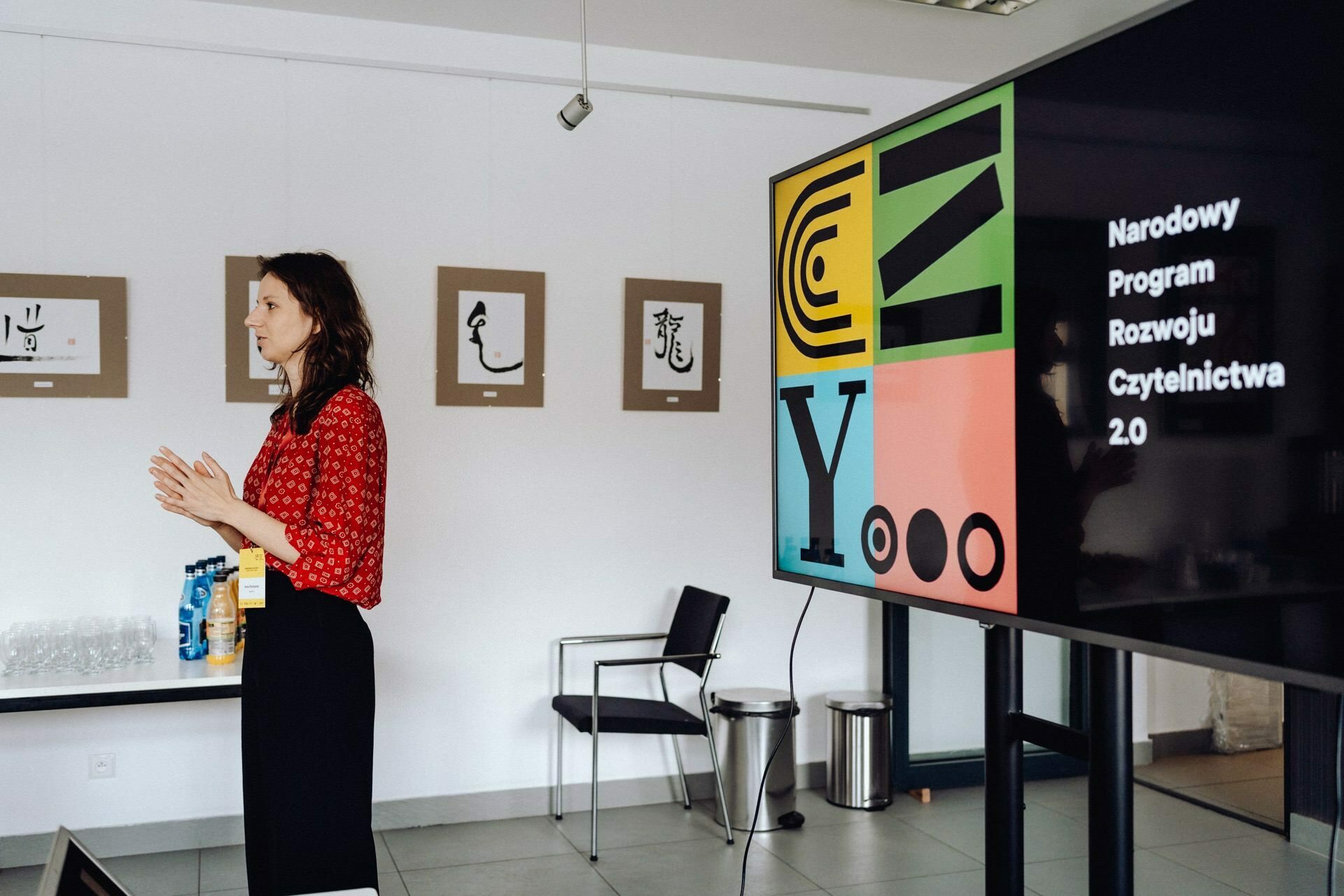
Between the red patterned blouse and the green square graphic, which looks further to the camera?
the red patterned blouse

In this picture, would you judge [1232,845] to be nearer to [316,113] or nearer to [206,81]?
[316,113]

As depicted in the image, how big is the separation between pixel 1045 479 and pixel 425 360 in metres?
2.83

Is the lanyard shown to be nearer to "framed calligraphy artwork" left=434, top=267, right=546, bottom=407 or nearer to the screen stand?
the screen stand

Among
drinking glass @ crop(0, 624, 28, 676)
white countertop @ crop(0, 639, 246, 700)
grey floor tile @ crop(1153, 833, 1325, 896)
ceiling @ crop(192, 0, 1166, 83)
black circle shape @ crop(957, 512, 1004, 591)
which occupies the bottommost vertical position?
grey floor tile @ crop(1153, 833, 1325, 896)

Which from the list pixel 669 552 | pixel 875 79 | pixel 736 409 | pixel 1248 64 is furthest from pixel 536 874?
pixel 875 79

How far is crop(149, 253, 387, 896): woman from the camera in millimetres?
2104

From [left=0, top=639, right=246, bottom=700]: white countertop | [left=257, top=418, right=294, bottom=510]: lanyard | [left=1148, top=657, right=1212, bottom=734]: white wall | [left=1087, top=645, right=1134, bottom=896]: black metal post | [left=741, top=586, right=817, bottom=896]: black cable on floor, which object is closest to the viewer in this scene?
[left=1087, top=645, right=1134, bottom=896]: black metal post

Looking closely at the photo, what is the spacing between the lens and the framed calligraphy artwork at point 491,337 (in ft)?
12.6

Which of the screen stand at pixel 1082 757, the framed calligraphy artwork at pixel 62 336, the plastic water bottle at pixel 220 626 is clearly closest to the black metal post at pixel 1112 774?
the screen stand at pixel 1082 757

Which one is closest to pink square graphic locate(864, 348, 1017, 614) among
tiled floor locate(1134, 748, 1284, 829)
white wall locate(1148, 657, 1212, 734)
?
tiled floor locate(1134, 748, 1284, 829)

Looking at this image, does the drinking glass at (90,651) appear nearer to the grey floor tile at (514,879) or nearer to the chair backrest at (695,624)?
the grey floor tile at (514,879)

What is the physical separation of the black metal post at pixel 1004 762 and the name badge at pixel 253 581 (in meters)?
1.41

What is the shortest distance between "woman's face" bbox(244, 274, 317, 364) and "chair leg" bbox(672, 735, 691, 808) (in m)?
2.31

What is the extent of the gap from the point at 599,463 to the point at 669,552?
45 centimetres
